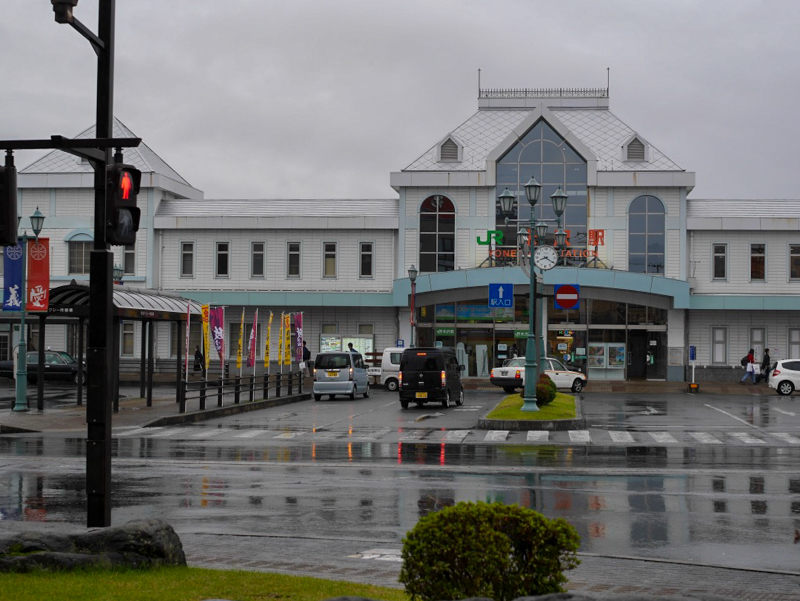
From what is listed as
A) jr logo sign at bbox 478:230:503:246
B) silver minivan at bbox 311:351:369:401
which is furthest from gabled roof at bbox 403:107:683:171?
silver minivan at bbox 311:351:369:401

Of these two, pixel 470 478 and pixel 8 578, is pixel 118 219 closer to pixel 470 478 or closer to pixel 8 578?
pixel 8 578

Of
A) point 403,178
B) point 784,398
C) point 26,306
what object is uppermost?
point 403,178

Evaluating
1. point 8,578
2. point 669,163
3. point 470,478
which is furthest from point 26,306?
point 669,163

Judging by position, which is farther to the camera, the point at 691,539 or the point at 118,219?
the point at 691,539

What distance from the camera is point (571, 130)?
5778 centimetres

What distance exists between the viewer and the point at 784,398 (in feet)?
139

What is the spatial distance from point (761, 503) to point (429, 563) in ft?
29.8

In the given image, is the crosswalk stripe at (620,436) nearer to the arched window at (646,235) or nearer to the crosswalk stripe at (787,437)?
the crosswalk stripe at (787,437)

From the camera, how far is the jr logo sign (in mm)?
55281

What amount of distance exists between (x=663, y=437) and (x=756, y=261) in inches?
1335

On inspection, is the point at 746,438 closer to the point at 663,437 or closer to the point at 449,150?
the point at 663,437

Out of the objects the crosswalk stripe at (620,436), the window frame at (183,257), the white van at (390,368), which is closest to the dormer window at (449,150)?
the white van at (390,368)

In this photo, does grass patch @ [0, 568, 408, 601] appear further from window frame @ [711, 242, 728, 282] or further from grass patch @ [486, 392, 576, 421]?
window frame @ [711, 242, 728, 282]

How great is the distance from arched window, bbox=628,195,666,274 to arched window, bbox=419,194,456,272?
9.57 m
